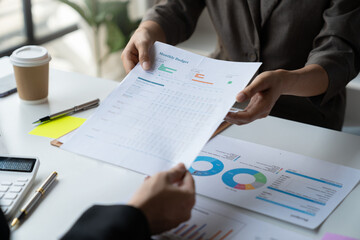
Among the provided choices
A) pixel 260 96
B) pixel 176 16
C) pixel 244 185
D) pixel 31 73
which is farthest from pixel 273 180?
pixel 176 16

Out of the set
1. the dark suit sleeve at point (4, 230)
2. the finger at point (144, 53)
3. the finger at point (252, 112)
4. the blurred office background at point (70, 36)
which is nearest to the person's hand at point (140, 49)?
the finger at point (144, 53)

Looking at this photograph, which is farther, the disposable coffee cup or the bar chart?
the disposable coffee cup

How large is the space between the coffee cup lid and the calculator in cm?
32

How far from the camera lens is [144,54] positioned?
103 centimetres

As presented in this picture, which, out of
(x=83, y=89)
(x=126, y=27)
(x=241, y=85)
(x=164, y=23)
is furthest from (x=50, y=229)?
(x=126, y=27)

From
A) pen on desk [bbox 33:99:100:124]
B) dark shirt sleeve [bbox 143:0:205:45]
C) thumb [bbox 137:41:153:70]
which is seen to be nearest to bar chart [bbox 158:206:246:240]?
thumb [bbox 137:41:153:70]

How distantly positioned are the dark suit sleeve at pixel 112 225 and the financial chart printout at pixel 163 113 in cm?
15

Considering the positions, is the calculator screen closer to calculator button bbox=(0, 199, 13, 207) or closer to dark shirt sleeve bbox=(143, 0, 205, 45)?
calculator button bbox=(0, 199, 13, 207)

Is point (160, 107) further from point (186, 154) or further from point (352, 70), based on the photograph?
point (352, 70)

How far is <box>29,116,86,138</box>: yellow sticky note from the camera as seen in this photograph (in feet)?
3.37

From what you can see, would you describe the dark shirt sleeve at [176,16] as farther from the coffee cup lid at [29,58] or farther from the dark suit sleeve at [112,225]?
the dark suit sleeve at [112,225]

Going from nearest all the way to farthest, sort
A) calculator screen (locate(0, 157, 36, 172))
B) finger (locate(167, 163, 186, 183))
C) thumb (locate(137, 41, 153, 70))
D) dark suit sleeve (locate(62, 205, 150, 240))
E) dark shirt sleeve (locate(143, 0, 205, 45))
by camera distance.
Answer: dark suit sleeve (locate(62, 205, 150, 240)) < finger (locate(167, 163, 186, 183)) < calculator screen (locate(0, 157, 36, 172)) < thumb (locate(137, 41, 153, 70)) < dark shirt sleeve (locate(143, 0, 205, 45))

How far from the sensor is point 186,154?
79cm

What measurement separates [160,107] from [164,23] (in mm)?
552
